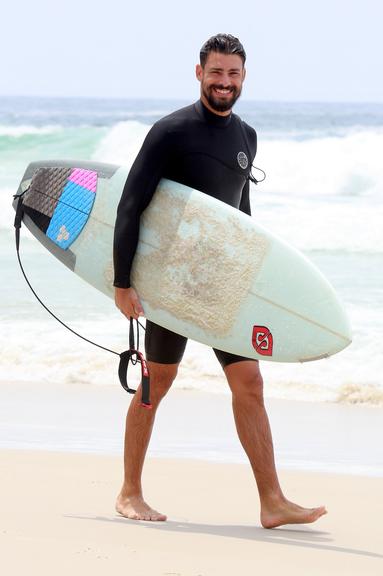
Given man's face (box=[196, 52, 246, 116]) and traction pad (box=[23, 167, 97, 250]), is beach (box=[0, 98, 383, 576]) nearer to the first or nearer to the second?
traction pad (box=[23, 167, 97, 250])

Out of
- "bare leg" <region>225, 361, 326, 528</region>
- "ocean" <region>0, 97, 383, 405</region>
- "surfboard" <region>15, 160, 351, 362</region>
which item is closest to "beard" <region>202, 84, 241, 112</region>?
"surfboard" <region>15, 160, 351, 362</region>

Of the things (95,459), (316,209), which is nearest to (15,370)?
(95,459)

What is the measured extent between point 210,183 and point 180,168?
11 cm

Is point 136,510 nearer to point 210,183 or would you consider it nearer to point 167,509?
point 167,509

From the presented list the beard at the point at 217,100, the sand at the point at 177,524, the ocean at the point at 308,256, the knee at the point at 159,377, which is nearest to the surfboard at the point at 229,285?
the knee at the point at 159,377

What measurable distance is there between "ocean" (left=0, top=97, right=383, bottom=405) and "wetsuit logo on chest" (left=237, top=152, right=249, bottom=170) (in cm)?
285

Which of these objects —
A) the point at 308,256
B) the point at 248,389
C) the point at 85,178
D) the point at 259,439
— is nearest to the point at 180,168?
the point at 85,178

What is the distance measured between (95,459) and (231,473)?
0.54m

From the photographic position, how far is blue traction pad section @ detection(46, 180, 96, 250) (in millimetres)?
3619

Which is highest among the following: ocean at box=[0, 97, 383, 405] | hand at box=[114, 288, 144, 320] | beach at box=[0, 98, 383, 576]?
hand at box=[114, 288, 144, 320]

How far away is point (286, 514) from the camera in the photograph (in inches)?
128

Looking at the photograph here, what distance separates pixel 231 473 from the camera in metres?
4.16

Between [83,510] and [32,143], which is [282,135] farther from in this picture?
[83,510]

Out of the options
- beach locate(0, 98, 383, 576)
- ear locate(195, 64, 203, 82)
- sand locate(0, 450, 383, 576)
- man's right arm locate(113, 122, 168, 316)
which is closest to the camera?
sand locate(0, 450, 383, 576)
